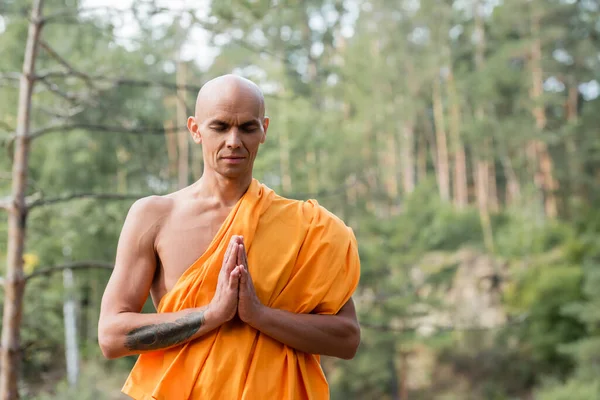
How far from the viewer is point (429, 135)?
28.9 m

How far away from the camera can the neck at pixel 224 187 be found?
6.81 ft

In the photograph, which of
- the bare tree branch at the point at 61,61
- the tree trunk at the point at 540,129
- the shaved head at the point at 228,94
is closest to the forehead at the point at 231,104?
the shaved head at the point at 228,94

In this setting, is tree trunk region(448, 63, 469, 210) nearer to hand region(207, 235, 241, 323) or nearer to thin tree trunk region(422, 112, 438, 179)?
thin tree trunk region(422, 112, 438, 179)

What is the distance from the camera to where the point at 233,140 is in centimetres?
195

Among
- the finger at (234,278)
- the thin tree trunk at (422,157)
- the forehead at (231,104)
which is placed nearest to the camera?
the finger at (234,278)

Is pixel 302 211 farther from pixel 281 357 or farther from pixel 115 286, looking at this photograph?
pixel 115 286

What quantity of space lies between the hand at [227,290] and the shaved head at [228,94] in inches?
15.6

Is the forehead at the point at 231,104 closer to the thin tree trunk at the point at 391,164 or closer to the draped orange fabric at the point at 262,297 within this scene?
the draped orange fabric at the point at 262,297

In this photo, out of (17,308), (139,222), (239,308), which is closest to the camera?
(239,308)

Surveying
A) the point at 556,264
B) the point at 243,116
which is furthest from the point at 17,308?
the point at 556,264

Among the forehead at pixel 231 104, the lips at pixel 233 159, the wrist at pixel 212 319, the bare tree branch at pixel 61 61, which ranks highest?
the bare tree branch at pixel 61 61

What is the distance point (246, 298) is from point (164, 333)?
25 cm

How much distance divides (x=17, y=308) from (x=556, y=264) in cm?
1773

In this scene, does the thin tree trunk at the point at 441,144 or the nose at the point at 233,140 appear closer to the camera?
the nose at the point at 233,140
